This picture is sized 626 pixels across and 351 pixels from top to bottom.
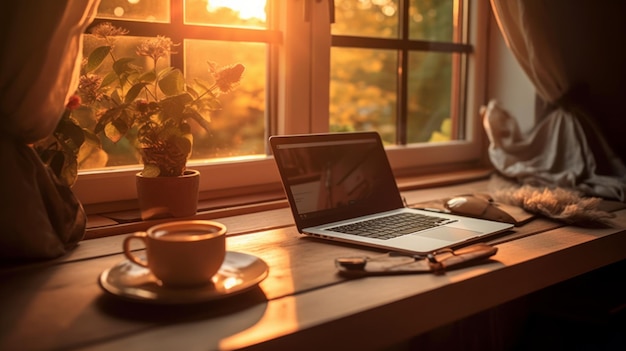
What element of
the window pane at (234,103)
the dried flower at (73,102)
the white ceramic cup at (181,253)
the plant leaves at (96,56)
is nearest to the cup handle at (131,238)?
the white ceramic cup at (181,253)

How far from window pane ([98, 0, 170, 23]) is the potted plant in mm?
83

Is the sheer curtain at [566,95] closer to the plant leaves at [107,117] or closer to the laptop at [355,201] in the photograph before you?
the laptop at [355,201]

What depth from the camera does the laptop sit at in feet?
3.99

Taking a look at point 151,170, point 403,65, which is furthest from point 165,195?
point 403,65

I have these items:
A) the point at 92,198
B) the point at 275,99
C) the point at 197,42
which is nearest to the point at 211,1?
the point at 197,42

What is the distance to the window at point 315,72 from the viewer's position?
149cm

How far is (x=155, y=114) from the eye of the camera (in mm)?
1290

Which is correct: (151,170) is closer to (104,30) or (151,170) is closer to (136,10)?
(104,30)

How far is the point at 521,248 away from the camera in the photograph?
1.20 m

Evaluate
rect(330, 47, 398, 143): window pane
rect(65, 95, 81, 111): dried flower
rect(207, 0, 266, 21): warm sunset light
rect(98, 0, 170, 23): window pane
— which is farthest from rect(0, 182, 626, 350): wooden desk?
rect(330, 47, 398, 143): window pane

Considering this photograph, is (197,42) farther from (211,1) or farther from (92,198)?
(92,198)

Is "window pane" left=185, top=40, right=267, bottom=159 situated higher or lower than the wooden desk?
higher

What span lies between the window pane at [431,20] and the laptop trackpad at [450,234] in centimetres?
→ 90

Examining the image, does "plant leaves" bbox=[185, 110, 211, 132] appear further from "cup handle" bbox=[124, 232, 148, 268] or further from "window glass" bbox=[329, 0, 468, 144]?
"window glass" bbox=[329, 0, 468, 144]
